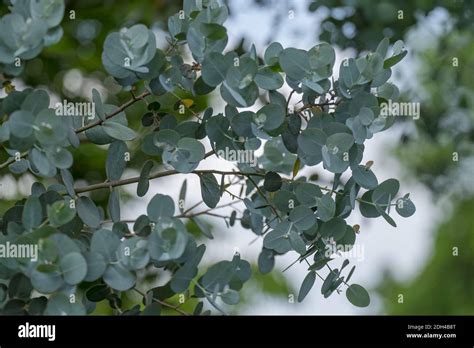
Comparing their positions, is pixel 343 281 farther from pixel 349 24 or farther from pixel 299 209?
pixel 349 24

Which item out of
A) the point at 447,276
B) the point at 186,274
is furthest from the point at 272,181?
the point at 447,276

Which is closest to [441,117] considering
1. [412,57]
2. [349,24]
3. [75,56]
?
[412,57]

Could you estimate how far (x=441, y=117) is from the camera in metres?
1.68

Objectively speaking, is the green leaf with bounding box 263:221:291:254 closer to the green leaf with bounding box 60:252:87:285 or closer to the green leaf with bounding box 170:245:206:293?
the green leaf with bounding box 170:245:206:293

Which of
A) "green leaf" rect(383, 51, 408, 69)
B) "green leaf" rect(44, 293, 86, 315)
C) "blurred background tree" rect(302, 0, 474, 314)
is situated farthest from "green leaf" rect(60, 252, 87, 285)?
"blurred background tree" rect(302, 0, 474, 314)

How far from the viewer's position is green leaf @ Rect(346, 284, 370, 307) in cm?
70

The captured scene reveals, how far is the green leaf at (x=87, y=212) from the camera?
2.11 ft

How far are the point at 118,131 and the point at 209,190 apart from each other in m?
0.11

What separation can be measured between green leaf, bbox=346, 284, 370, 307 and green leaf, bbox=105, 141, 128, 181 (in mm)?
248

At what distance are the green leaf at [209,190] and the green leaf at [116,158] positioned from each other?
8 cm

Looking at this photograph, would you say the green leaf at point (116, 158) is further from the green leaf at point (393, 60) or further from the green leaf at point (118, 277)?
the green leaf at point (393, 60)

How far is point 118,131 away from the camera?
26.4 inches

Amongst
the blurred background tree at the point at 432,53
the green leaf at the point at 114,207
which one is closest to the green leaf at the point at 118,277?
the green leaf at the point at 114,207
